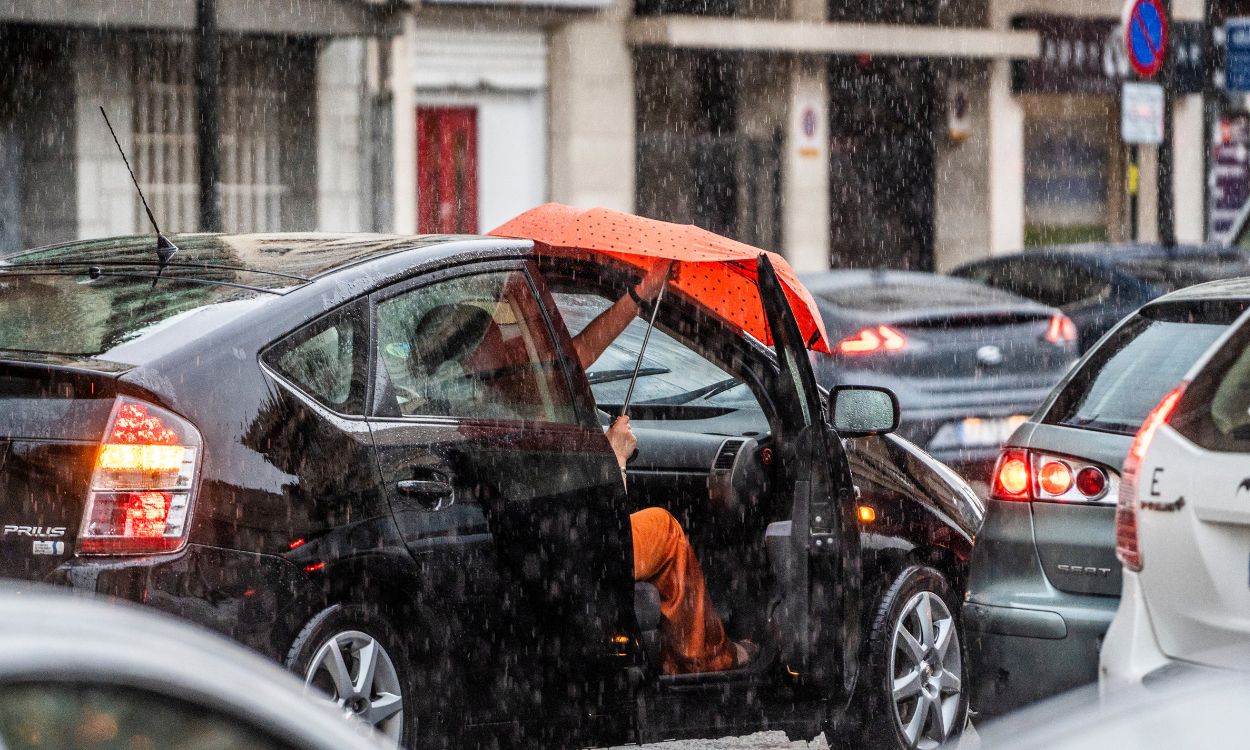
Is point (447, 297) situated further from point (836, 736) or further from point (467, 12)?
point (467, 12)

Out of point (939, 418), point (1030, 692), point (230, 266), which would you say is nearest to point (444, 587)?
point (230, 266)

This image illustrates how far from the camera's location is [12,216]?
19359mm

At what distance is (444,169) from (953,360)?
11.9 meters

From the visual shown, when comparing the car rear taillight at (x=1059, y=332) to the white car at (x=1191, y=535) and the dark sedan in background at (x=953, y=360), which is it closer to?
the dark sedan in background at (x=953, y=360)

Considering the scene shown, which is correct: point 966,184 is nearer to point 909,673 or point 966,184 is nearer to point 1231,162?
point 1231,162

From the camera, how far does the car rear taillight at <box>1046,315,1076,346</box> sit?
12.2 m

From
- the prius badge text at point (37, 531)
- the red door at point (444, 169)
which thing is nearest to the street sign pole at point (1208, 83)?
the red door at point (444, 169)

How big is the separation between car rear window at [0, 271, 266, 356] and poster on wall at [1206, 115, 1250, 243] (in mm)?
26241

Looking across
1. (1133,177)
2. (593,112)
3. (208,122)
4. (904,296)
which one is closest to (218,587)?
(208,122)

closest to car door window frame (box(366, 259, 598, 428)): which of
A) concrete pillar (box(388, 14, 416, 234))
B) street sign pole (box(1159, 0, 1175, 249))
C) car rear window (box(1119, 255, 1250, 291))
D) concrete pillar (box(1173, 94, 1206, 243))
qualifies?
car rear window (box(1119, 255, 1250, 291))

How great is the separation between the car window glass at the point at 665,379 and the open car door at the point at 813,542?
0.80 meters

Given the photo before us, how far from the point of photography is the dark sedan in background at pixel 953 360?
1162 cm

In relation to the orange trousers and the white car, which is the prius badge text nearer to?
the orange trousers

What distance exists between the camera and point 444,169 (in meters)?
22.7
